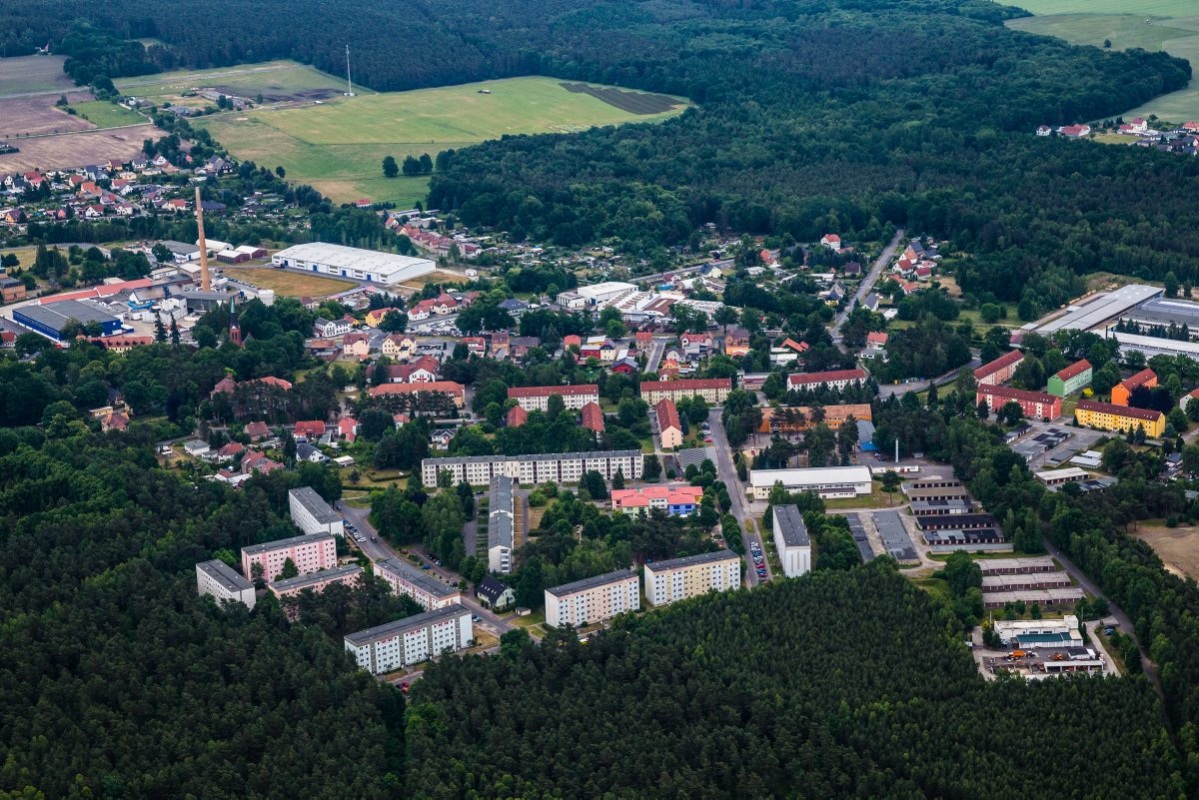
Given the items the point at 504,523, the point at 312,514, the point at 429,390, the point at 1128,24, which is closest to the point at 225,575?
the point at 312,514

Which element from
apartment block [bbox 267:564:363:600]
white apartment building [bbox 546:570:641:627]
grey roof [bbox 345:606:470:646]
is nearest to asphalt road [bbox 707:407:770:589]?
white apartment building [bbox 546:570:641:627]

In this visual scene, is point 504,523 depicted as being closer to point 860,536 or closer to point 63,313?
point 860,536

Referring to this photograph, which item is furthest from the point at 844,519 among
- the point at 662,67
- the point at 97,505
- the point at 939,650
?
the point at 662,67

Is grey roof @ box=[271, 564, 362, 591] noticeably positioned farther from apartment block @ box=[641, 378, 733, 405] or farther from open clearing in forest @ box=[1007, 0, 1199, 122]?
open clearing in forest @ box=[1007, 0, 1199, 122]

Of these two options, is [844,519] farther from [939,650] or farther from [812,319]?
[812,319]

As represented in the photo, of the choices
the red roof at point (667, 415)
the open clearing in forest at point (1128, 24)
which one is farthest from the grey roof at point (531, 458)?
the open clearing in forest at point (1128, 24)

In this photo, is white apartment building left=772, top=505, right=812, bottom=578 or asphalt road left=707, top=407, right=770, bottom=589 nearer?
white apartment building left=772, top=505, right=812, bottom=578
